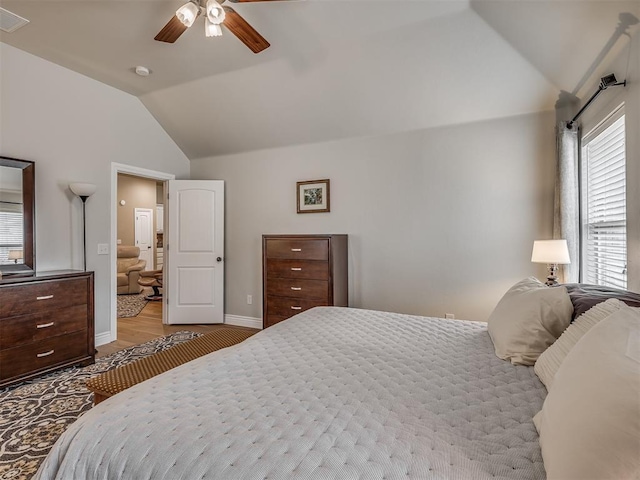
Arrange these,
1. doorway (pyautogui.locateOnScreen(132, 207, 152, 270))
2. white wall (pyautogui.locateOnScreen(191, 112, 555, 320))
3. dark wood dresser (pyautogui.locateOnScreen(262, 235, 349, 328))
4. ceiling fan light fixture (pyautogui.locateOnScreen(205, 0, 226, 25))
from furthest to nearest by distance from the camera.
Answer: doorway (pyautogui.locateOnScreen(132, 207, 152, 270)) → dark wood dresser (pyautogui.locateOnScreen(262, 235, 349, 328)) → white wall (pyautogui.locateOnScreen(191, 112, 555, 320)) → ceiling fan light fixture (pyautogui.locateOnScreen(205, 0, 226, 25))

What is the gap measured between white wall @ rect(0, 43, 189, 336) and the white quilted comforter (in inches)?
116

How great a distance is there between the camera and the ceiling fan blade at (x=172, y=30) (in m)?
2.19

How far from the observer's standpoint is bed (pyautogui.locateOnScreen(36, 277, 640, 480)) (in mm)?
735

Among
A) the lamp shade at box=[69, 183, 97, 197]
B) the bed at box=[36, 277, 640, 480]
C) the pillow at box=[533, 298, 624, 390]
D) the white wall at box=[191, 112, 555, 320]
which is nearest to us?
the bed at box=[36, 277, 640, 480]

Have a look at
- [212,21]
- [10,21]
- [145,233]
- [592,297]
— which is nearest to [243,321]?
[212,21]

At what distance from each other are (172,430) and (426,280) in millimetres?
3117

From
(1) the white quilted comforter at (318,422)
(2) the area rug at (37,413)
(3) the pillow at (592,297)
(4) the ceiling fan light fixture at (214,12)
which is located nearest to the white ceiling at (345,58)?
(4) the ceiling fan light fixture at (214,12)

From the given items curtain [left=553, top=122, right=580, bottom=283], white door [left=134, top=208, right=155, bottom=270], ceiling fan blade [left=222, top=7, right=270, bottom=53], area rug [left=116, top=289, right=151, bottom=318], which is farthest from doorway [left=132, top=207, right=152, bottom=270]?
curtain [left=553, top=122, right=580, bottom=283]

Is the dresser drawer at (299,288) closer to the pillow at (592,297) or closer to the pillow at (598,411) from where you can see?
the pillow at (592,297)

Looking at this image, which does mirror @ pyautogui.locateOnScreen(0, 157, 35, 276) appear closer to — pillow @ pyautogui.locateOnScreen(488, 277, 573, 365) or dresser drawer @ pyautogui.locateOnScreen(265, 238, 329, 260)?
dresser drawer @ pyautogui.locateOnScreen(265, 238, 329, 260)

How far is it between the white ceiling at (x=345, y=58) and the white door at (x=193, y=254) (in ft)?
3.40

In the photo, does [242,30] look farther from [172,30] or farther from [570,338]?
[570,338]

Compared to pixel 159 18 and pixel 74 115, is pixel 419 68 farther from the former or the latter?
pixel 74 115

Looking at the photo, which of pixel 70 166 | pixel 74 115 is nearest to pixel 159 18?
pixel 74 115
